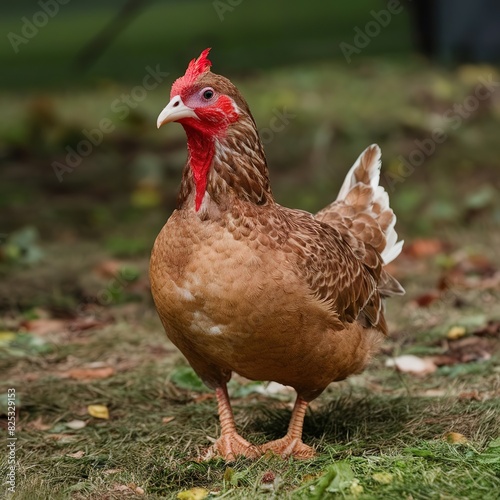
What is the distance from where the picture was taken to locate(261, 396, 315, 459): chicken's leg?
3.94m

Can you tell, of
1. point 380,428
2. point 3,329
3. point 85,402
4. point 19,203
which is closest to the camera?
point 380,428

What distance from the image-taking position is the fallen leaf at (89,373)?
5047 millimetres

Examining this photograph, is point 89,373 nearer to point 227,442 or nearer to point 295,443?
point 227,442

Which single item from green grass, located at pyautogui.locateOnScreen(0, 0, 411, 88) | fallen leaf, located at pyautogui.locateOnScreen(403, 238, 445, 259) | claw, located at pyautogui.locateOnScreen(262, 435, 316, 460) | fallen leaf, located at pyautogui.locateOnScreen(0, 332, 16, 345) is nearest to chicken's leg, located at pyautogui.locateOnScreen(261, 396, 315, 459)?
claw, located at pyautogui.locateOnScreen(262, 435, 316, 460)

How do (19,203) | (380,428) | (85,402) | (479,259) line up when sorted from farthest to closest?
1. (19,203)
2. (479,259)
3. (85,402)
4. (380,428)

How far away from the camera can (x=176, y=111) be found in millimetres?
3523

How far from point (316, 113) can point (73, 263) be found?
4.33 meters

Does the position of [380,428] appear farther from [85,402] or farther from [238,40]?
[238,40]

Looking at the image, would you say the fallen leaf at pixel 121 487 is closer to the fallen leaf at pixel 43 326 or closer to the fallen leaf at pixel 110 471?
the fallen leaf at pixel 110 471

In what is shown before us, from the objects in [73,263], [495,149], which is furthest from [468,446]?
[495,149]

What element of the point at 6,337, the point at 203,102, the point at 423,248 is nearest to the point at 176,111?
the point at 203,102

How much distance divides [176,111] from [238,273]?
0.69 meters

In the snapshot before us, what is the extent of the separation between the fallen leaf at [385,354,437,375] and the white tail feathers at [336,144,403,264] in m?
0.65

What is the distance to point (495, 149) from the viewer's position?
32.2 ft
